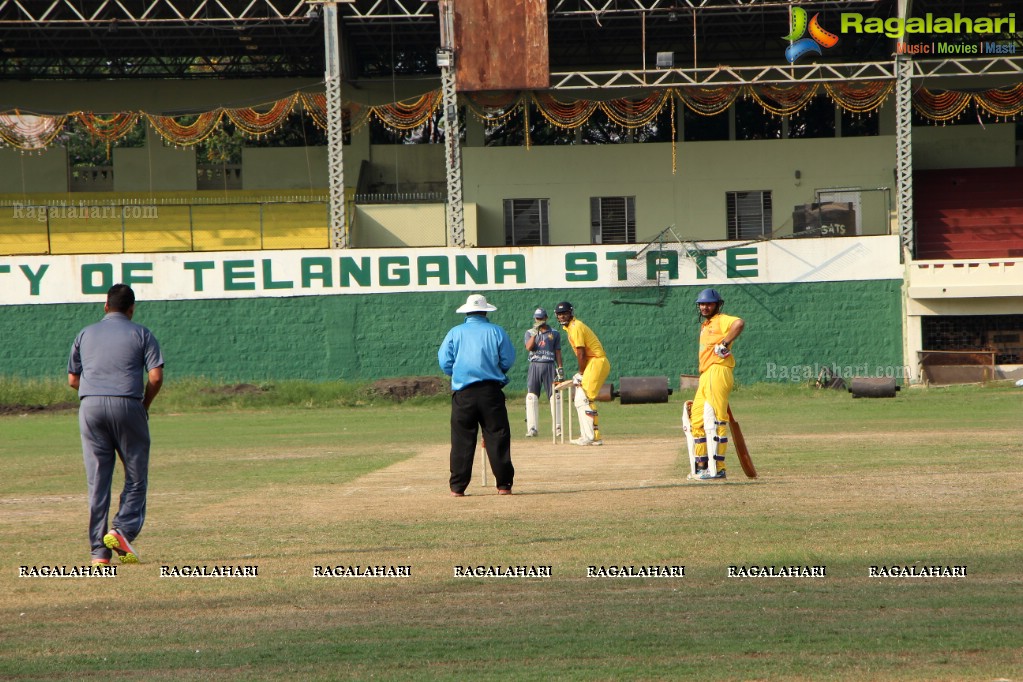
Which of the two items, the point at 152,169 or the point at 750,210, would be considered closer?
the point at 750,210

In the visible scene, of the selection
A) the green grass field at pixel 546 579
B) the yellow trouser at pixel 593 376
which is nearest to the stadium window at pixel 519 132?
the yellow trouser at pixel 593 376

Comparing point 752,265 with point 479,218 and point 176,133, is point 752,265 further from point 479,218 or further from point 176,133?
point 176,133

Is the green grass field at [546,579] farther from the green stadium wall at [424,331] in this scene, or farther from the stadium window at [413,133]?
the stadium window at [413,133]

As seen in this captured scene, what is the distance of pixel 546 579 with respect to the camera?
8.18m

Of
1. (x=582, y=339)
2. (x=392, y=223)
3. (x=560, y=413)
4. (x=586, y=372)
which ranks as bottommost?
(x=560, y=413)

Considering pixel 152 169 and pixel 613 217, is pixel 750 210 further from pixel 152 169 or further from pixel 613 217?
pixel 152 169

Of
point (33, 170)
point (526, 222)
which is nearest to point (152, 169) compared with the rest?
point (33, 170)

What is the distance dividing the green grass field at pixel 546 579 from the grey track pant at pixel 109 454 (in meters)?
0.32

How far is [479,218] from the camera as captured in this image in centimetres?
4269

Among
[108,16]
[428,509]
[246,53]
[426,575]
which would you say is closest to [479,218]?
[246,53]

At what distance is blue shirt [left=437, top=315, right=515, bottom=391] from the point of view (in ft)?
42.3

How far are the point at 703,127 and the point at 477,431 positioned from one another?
32.2 metres

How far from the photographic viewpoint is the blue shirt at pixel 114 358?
9125 mm

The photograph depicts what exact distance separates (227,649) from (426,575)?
81.3 inches
